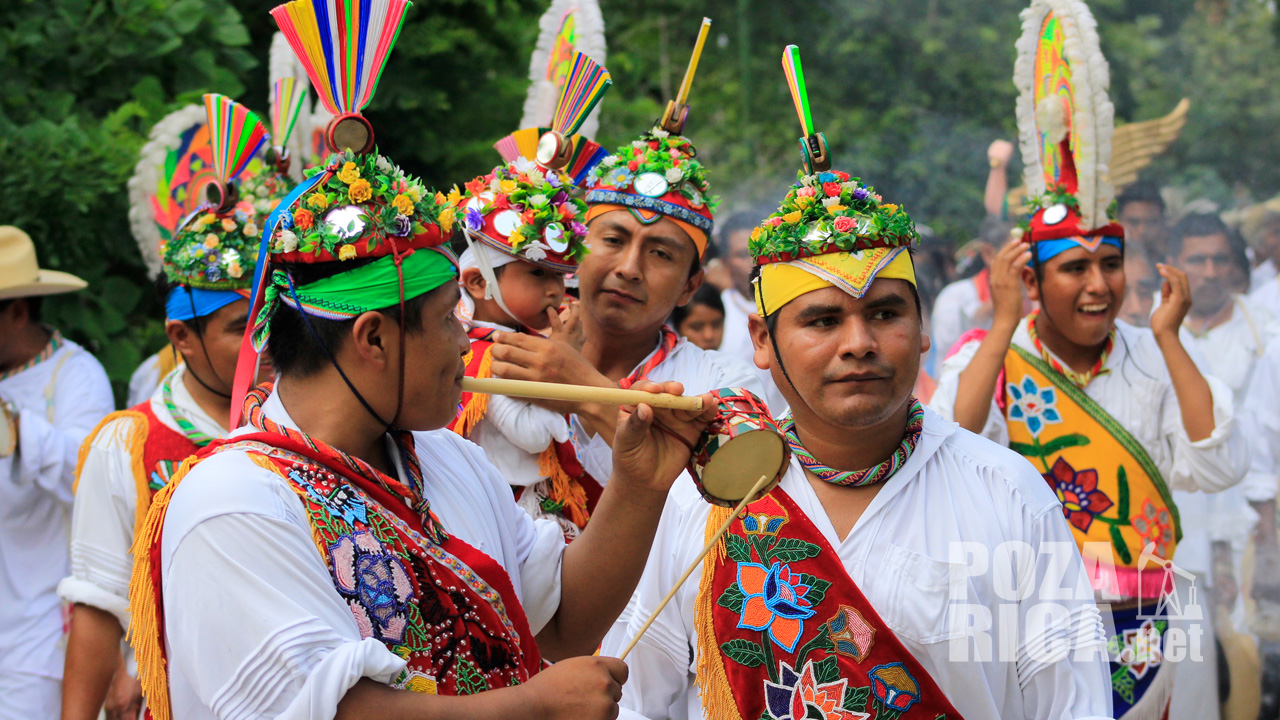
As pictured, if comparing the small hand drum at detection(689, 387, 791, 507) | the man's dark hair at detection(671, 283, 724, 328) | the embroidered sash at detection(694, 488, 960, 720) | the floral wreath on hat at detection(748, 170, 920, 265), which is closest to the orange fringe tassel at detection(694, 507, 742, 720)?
the embroidered sash at detection(694, 488, 960, 720)

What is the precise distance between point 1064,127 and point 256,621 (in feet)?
12.3

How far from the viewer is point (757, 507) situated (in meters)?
2.73

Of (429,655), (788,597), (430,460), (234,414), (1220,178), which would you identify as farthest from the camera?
(1220,178)

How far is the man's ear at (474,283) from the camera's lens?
374cm

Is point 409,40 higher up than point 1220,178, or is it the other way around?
point 409,40

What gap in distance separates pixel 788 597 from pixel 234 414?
1.24m

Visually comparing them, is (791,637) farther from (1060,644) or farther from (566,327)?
(566,327)

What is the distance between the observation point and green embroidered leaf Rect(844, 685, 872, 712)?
99.5 inches

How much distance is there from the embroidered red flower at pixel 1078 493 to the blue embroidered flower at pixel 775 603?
1.98 metres

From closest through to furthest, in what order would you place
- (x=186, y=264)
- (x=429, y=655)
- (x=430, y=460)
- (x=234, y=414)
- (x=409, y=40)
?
1. (x=429, y=655)
2. (x=234, y=414)
3. (x=430, y=460)
4. (x=186, y=264)
5. (x=409, y=40)

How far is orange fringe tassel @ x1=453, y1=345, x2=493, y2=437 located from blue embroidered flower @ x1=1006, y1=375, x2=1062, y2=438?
208cm

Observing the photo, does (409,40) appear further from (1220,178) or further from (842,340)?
(1220,178)

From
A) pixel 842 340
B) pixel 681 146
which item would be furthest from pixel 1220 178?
pixel 842 340

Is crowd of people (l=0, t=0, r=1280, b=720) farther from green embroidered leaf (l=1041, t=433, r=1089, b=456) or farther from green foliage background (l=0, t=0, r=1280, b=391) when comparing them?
green foliage background (l=0, t=0, r=1280, b=391)
